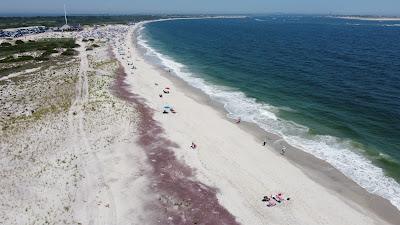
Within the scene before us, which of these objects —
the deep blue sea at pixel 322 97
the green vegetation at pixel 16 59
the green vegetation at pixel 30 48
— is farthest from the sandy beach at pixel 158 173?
the green vegetation at pixel 30 48

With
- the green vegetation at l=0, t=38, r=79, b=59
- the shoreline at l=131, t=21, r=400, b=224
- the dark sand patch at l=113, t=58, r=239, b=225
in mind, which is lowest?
the shoreline at l=131, t=21, r=400, b=224

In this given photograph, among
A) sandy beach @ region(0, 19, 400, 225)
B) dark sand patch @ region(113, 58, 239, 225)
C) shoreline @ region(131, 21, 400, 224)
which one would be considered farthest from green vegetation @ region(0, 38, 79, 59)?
shoreline @ region(131, 21, 400, 224)

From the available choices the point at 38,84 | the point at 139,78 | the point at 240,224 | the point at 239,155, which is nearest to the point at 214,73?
the point at 139,78

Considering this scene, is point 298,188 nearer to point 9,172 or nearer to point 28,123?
point 9,172

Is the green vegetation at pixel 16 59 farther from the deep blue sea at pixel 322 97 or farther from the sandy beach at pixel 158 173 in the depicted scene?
the sandy beach at pixel 158 173

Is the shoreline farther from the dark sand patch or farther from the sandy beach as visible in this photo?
the dark sand patch

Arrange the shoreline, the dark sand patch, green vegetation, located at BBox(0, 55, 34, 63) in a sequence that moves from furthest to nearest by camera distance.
A: green vegetation, located at BBox(0, 55, 34, 63) < the shoreline < the dark sand patch
